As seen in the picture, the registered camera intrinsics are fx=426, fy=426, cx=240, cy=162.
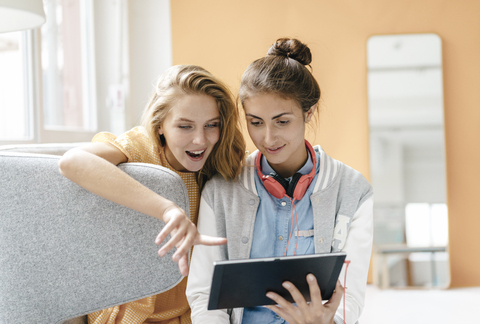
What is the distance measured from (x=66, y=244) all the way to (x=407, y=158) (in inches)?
90.8

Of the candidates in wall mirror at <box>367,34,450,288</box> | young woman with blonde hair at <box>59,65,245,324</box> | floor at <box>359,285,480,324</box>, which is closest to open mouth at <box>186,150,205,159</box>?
young woman with blonde hair at <box>59,65,245,324</box>

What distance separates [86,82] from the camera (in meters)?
2.82

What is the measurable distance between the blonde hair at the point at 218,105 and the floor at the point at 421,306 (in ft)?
4.00

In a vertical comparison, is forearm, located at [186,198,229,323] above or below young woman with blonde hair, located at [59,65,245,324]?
below

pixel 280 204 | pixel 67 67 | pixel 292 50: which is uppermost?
pixel 67 67

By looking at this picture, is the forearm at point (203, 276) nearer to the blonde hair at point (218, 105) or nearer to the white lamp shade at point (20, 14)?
the blonde hair at point (218, 105)

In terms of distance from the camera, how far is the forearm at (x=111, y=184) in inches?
34.1

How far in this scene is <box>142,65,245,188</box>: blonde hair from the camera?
1.22 m

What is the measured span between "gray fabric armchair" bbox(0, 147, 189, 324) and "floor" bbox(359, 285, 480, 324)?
1449mm

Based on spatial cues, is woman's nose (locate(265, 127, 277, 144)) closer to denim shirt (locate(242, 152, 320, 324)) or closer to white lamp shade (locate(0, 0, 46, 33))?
denim shirt (locate(242, 152, 320, 324))

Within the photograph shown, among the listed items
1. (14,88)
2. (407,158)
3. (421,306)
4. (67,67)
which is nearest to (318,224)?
(421,306)

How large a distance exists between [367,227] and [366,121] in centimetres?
174

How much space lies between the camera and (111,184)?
882mm

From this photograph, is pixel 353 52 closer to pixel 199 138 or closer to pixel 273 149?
pixel 273 149
